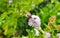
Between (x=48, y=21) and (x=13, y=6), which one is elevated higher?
(x=13, y=6)

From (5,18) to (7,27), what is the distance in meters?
0.07

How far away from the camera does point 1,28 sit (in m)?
1.24

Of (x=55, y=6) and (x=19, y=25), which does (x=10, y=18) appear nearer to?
(x=19, y=25)

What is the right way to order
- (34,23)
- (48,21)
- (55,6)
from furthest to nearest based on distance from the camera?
(55,6) → (48,21) → (34,23)

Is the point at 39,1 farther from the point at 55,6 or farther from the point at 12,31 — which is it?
the point at 12,31

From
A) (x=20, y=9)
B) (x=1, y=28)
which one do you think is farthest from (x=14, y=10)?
(x=1, y=28)

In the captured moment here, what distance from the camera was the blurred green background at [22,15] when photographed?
1.21 m

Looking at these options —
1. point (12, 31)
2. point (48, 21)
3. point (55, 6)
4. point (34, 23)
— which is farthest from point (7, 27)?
point (55, 6)

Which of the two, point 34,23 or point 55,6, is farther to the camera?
point 55,6

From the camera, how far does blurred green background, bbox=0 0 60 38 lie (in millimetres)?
1208

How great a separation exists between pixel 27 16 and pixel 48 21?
15 centimetres

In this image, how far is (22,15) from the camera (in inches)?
50.0

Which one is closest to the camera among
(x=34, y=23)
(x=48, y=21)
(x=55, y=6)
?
(x=34, y=23)

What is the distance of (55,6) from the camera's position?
1.41 metres
